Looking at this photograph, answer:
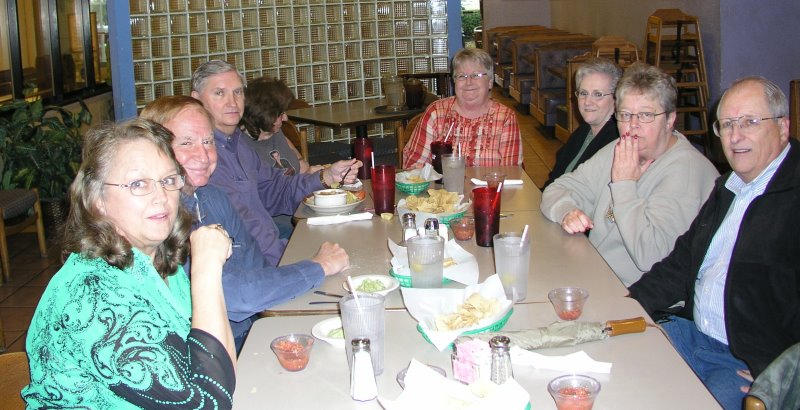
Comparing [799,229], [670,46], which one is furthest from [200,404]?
[670,46]

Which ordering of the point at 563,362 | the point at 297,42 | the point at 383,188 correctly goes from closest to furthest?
1. the point at 563,362
2. the point at 383,188
3. the point at 297,42

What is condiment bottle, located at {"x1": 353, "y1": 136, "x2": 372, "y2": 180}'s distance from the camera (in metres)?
3.75

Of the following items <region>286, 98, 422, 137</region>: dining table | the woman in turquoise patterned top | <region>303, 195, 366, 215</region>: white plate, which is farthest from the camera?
<region>286, 98, 422, 137</region>: dining table

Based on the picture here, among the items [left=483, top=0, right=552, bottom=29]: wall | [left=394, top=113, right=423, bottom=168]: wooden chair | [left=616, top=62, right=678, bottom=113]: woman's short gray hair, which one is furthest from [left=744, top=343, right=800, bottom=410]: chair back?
[left=483, top=0, right=552, bottom=29]: wall

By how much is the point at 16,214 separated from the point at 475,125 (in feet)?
9.34

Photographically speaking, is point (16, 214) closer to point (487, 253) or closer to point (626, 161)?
point (487, 253)

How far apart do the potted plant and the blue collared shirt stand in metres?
4.42

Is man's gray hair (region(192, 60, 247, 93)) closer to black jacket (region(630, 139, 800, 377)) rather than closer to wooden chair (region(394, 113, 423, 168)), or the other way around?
wooden chair (region(394, 113, 423, 168))

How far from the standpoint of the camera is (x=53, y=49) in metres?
7.79

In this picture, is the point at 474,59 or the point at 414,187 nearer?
the point at 414,187

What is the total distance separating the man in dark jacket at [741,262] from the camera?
2230mm

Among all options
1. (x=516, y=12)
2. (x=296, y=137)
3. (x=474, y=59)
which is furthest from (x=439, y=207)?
(x=516, y=12)

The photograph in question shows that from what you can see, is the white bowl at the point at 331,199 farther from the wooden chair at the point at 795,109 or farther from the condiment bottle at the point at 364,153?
the wooden chair at the point at 795,109

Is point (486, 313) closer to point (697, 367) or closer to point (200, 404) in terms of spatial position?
point (200, 404)
